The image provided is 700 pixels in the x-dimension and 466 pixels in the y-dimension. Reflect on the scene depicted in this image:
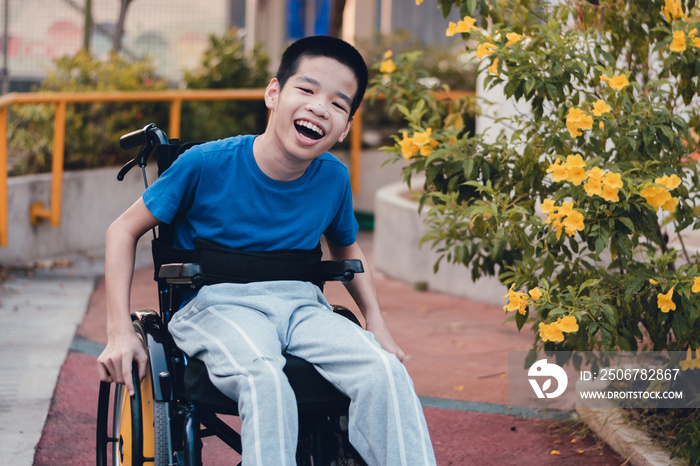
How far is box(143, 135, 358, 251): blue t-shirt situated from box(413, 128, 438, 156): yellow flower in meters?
0.97

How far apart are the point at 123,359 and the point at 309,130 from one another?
84cm

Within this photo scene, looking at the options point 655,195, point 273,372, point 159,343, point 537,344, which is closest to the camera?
point 273,372

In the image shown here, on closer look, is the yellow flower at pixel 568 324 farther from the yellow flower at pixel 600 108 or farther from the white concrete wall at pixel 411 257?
the white concrete wall at pixel 411 257

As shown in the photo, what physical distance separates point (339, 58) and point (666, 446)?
208 centimetres

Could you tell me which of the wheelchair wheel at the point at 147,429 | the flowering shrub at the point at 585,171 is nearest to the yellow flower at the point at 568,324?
the flowering shrub at the point at 585,171

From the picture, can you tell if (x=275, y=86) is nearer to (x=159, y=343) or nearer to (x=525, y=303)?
(x=159, y=343)

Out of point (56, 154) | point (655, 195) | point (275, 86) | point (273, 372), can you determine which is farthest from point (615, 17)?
point (56, 154)

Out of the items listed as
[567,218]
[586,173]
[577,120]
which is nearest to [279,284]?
[567,218]

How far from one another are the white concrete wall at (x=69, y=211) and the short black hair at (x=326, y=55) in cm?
495

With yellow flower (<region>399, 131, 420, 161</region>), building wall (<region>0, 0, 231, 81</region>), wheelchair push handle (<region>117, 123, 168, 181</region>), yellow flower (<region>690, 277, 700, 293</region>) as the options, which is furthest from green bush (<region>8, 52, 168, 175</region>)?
yellow flower (<region>690, 277, 700, 293</region>)

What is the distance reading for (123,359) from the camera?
8.76ft

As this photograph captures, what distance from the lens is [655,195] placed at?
324 centimetres

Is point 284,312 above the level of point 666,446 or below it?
above

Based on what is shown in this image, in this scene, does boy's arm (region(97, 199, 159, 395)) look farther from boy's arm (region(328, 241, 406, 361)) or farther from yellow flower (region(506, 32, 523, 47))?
yellow flower (region(506, 32, 523, 47))
